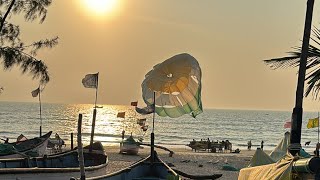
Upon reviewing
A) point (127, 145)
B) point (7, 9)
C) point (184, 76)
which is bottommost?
point (127, 145)

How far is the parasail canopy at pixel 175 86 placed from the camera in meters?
19.1

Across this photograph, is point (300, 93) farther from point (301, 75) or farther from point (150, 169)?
point (150, 169)

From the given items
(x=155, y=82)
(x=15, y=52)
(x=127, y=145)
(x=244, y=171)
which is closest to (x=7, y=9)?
(x=15, y=52)

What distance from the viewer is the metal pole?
10945 millimetres

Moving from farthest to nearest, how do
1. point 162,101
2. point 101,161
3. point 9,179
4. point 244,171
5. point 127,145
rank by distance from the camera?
1. point 127,145
2. point 101,161
3. point 162,101
4. point 9,179
5. point 244,171

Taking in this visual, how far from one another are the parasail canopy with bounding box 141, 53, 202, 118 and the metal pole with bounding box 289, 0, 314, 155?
7.43m

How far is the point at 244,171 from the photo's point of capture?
13.2m

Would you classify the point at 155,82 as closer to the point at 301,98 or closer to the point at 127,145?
the point at 301,98

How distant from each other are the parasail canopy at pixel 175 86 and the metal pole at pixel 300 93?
7432 mm

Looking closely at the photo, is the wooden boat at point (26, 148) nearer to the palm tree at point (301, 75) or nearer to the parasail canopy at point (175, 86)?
the parasail canopy at point (175, 86)

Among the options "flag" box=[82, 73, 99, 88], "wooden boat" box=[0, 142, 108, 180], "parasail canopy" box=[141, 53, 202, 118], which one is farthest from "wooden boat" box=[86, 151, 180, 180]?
A: "flag" box=[82, 73, 99, 88]

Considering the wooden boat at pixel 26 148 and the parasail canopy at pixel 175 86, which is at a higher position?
the parasail canopy at pixel 175 86

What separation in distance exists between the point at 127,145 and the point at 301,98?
35.6 metres

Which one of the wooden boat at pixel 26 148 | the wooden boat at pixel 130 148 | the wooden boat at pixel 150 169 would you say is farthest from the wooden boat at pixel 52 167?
the wooden boat at pixel 130 148
